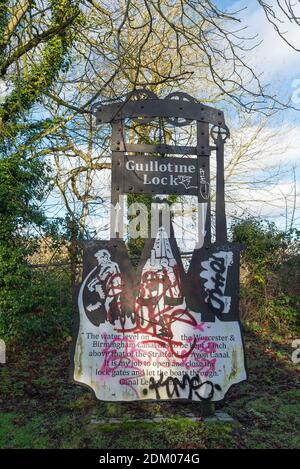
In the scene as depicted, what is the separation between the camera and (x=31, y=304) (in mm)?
9648

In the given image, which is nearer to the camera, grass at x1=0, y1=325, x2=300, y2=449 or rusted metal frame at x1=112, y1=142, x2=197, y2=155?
grass at x1=0, y1=325, x2=300, y2=449

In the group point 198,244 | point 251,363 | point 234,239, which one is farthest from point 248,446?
point 234,239

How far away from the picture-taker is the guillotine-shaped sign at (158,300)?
5250 millimetres

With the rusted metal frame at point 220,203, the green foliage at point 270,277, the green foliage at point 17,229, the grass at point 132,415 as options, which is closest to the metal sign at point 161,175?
the rusted metal frame at point 220,203

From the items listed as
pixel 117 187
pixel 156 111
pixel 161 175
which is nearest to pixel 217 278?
pixel 161 175

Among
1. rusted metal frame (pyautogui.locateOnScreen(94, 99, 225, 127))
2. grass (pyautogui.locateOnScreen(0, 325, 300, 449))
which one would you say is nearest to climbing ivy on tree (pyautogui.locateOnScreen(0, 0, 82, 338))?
grass (pyautogui.locateOnScreen(0, 325, 300, 449))

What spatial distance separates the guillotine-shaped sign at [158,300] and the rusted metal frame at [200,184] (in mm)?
13

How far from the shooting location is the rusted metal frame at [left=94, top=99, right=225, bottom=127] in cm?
574

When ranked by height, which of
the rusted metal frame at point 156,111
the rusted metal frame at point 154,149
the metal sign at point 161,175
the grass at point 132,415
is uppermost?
the rusted metal frame at point 156,111

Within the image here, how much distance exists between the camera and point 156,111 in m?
5.81

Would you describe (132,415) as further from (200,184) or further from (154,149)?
(154,149)

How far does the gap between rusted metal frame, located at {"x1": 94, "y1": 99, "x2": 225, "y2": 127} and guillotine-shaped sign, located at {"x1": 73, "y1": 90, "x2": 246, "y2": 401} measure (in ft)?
0.04

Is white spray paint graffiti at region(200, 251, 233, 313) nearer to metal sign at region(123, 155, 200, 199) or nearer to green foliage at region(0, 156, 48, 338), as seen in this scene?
metal sign at region(123, 155, 200, 199)

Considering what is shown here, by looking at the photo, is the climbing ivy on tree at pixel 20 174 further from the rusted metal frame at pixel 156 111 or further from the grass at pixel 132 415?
the rusted metal frame at pixel 156 111
